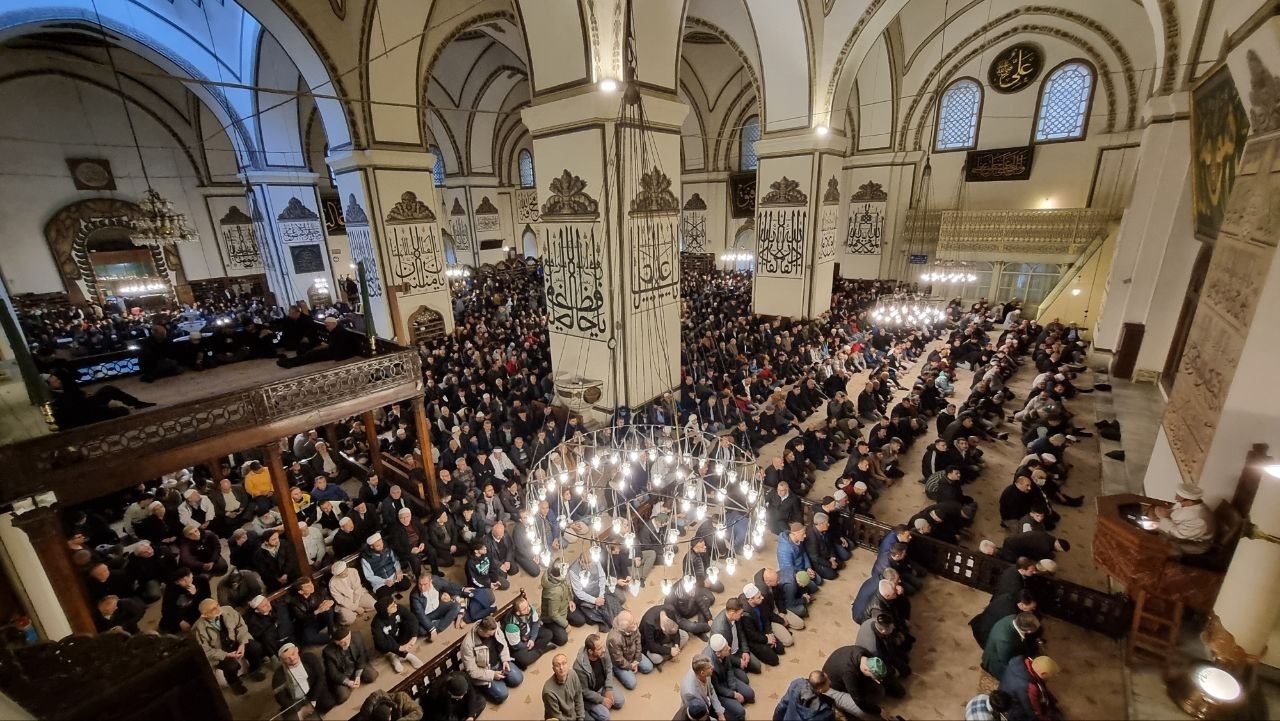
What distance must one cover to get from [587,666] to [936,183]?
15.1m

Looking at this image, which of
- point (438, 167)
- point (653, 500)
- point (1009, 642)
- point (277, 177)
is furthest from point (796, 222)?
point (438, 167)

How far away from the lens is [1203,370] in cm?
347

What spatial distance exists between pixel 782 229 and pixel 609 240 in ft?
17.0

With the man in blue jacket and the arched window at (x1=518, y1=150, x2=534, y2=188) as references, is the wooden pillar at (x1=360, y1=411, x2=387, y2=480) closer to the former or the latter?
the man in blue jacket

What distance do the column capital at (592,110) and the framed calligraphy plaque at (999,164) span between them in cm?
1087

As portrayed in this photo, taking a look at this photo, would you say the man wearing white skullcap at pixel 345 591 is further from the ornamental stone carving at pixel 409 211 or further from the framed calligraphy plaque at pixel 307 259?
the framed calligraphy plaque at pixel 307 259

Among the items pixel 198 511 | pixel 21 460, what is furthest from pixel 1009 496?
pixel 198 511

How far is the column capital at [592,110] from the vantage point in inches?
211

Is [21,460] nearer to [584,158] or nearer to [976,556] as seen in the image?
[584,158]

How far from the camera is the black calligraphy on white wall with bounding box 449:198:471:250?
1797cm

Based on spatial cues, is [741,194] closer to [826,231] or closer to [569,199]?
[826,231]

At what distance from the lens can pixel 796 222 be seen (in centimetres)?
948

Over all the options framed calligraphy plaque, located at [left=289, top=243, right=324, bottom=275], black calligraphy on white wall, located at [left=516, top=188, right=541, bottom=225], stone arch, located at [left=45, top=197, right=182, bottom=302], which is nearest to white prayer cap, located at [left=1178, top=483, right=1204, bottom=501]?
framed calligraphy plaque, located at [left=289, top=243, right=324, bottom=275]

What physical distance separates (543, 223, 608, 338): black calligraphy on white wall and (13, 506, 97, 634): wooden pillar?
181 inches
